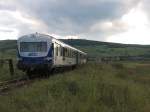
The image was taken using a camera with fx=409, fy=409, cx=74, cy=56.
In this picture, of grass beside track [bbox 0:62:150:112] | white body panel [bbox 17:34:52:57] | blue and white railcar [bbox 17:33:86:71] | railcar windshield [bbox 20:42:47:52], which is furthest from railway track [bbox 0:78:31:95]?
railcar windshield [bbox 20:42:47:52]

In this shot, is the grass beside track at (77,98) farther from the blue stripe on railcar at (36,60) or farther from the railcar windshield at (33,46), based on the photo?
the railcar windshield at (33,46)

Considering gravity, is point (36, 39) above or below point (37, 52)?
above

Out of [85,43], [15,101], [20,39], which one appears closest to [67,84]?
[15,101]

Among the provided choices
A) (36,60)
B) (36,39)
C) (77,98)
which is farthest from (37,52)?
(77,98)

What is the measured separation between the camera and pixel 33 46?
27641mm

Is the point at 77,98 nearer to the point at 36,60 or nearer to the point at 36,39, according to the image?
the point at 36,60

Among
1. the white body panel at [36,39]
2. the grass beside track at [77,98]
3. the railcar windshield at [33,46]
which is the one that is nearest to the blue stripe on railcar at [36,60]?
the white body panel at [36,39]

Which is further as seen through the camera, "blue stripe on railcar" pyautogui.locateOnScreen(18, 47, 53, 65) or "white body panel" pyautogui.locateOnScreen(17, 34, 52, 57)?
"white body panel" pyautogui.locateOnScreen(17, 34, 52, 57)

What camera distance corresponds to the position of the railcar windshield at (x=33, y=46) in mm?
27336

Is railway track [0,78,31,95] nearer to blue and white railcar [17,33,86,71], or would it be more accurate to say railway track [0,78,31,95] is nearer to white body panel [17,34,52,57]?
blue and white railcar [17,33,86,71]

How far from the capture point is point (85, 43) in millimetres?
194750

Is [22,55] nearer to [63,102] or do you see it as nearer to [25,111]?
[63,102]

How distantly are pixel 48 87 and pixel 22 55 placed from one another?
9799 mm

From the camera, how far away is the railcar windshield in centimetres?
2734
